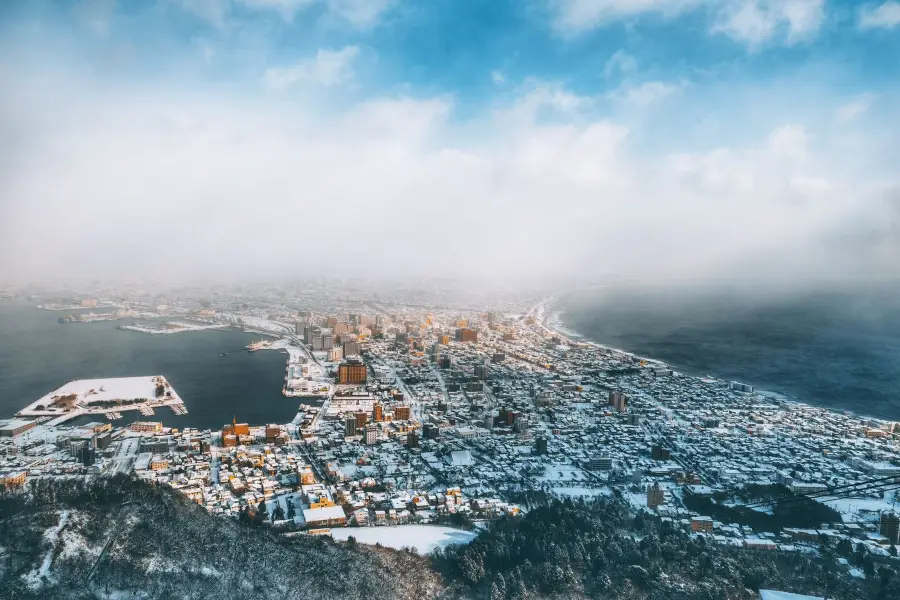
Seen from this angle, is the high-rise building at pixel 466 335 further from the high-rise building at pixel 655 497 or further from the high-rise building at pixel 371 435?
the high-rise building at pixel 655 497

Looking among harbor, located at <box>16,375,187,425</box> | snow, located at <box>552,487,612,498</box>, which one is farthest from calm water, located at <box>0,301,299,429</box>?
snow, located at <box>552,487,612,498</box>

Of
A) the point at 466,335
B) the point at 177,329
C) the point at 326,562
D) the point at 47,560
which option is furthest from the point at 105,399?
the point at 466,335

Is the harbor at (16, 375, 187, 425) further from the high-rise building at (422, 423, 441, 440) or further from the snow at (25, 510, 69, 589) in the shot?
the snow at (25, 510, 69, 589)

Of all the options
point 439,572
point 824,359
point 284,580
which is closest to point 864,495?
point 439,572

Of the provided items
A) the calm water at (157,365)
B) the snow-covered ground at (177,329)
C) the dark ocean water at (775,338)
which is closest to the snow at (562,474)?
the calm water at (157,365)

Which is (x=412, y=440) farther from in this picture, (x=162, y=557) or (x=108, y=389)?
(x=108, y=389)
